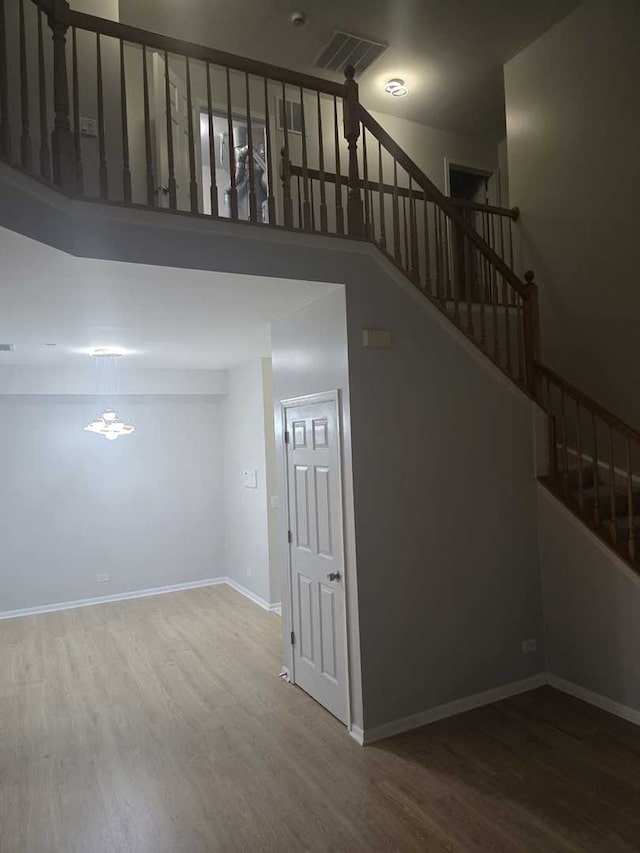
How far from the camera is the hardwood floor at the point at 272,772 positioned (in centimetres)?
249

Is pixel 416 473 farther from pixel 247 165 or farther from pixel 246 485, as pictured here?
pixel 246 485

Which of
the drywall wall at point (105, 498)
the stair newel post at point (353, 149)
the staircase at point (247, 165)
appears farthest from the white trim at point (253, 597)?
the stair newel post at point (353, 149)

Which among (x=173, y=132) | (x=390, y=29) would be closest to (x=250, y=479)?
(x=173, y=132)

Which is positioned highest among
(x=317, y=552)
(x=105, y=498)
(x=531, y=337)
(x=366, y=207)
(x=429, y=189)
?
(x=429, y=189)

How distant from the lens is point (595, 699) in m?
3.54

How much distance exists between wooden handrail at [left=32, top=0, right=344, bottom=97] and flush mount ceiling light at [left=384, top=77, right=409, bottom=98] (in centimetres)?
268

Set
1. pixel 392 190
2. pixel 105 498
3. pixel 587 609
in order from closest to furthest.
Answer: pixel 587 609 < pixel 392 190 < pixel 105 498

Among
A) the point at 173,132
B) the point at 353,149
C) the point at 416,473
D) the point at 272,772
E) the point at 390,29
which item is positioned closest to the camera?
the point at 272,772

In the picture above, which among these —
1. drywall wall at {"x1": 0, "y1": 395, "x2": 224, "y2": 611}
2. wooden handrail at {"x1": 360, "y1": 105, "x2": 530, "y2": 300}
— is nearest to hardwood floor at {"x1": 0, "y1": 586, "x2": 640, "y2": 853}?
drywall wall at {"x1": 0, "y1": 395, "x2": 224, "y2": 611}

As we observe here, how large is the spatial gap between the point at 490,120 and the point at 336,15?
8.10ft

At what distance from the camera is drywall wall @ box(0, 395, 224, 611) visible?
241 inches

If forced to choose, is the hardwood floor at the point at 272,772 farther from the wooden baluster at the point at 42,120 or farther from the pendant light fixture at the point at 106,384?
the wooden baluster at the point at 42,120

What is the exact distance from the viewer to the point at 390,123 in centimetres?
605

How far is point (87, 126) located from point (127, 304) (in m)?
1.32
